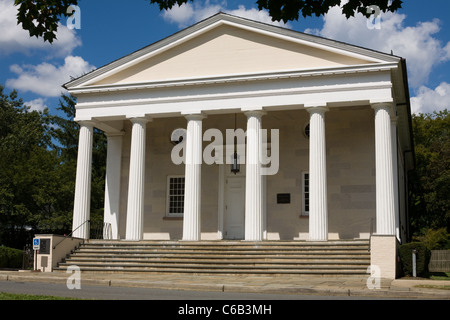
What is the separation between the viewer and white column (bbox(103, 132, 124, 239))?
31094mm

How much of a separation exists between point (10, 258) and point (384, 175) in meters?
18.5

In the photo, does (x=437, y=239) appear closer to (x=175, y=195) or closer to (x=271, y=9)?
(x=175, y=195)

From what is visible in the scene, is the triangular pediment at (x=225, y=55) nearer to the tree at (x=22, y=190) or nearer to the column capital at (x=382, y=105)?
the column capital at (x=382, y=105)

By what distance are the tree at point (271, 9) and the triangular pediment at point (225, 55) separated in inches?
703

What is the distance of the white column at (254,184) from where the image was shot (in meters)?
25.4

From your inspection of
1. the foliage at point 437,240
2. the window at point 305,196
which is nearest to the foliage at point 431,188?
the foliage at point 437,240

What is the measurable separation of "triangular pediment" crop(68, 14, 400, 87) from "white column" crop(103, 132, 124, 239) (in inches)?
164

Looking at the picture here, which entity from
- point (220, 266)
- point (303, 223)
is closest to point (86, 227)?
point (220, 266)

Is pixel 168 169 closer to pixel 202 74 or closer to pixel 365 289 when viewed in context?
pixel 202 74

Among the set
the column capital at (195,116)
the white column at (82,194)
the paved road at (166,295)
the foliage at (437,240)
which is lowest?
the paved road at (166,295)

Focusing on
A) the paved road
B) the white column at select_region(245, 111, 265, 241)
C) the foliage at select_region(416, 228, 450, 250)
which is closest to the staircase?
the white column at select_region(245, 111, 265, 241)

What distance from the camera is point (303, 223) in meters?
28.3

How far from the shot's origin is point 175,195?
31.2m
